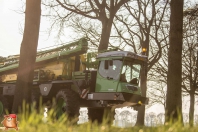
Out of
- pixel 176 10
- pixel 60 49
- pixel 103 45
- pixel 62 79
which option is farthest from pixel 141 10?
pixel 176 10

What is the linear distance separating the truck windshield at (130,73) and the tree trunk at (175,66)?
8.92ft

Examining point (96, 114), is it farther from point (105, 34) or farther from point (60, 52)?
point (105, 34)

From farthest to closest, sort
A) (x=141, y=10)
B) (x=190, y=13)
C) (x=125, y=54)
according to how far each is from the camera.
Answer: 1. (x=141, y=10)
2. (x=125, y=54)
3. (x=190, y=13)

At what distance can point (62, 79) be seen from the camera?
13.2m

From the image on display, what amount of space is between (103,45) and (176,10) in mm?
7454

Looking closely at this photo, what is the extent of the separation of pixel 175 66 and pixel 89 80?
396 centimetres

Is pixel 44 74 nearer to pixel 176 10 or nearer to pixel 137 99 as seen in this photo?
pixel 137 99

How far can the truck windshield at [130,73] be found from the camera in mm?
11805

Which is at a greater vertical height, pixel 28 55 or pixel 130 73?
pixel 28 55

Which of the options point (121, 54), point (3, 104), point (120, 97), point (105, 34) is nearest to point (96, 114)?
point (120, 97)

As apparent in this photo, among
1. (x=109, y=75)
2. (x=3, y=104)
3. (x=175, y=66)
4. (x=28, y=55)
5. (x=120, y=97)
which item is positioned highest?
(x=28, y=55)

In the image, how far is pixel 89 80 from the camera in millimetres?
12133

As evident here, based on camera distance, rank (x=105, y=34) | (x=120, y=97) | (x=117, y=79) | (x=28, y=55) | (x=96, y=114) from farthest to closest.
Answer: (x=105, y=34) → (x=96, y=114) → (x=117, y=79) → (x=120, y=97) → (x=28, y=55)

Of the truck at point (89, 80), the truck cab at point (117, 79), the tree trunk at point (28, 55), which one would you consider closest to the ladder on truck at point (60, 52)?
the truck at point (89, 80)
